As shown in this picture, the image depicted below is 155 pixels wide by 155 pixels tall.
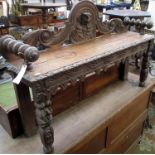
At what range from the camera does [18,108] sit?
913mm

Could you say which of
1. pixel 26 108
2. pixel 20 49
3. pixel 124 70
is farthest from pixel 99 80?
pixel 20 49

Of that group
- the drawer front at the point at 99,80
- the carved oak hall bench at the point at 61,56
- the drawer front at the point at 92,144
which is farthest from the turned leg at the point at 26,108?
the drawer front at the point at 99,80

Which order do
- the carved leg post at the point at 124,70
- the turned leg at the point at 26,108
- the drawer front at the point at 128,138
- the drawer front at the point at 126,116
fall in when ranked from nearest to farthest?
1. the turned leg at the point at 26,108
2. the drawer front at the point at 126,116
3. the drawer front at the point at 128,138
4. the carved leg post at the point at 124,70

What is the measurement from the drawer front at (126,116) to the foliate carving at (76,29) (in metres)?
0.54

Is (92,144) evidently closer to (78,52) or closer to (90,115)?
(90,115)

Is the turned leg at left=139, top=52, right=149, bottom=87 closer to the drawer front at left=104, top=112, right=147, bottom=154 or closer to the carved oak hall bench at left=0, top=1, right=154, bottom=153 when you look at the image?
the carved oak hall bench at left=0, top=1, right=154, bottom=153

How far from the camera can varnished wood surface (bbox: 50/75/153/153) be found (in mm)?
951

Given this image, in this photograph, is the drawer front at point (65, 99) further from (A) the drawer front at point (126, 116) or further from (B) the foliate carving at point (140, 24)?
(B) the foliate carving at point (140, 24)

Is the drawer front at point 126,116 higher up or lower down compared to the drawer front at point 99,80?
lower down

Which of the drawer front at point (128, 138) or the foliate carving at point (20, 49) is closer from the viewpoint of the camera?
the foliate carving at point (20, 49)

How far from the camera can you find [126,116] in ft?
4.22

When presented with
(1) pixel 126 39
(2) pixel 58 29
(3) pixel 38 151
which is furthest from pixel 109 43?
(3) pixel 38 151

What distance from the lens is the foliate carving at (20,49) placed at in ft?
2.05

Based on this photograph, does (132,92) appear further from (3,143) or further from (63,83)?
(3,143)
